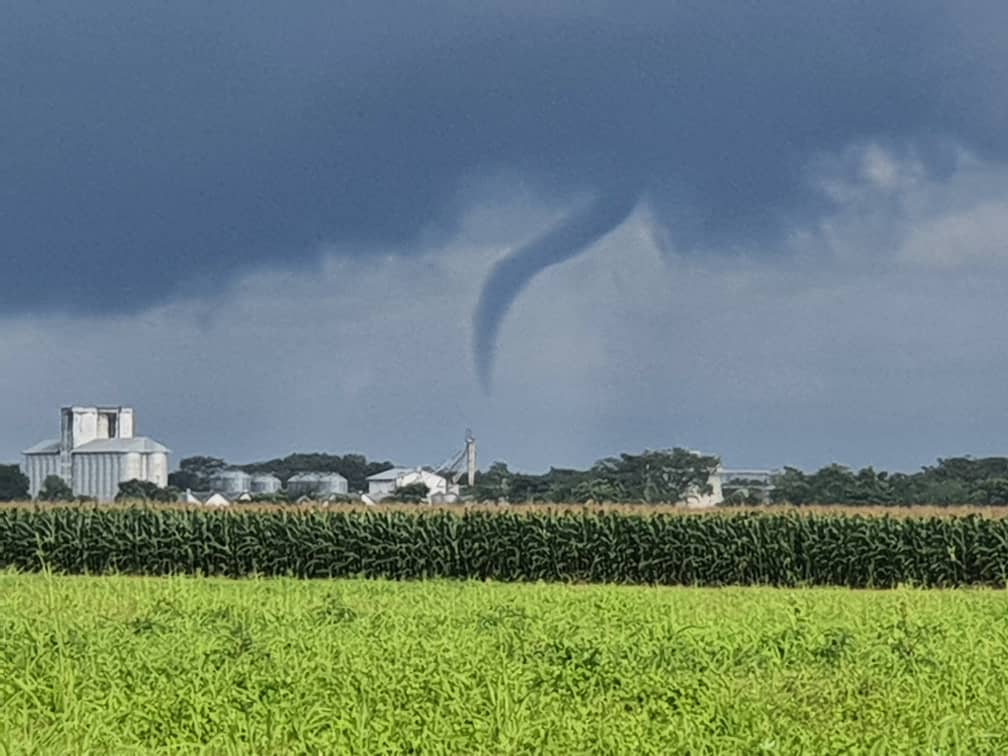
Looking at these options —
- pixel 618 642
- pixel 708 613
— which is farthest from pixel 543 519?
pixel 618 642

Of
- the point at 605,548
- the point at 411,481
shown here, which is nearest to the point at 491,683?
Answer: the point at 605,548

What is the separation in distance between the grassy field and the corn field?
1728 centimetres

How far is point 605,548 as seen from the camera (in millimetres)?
31891

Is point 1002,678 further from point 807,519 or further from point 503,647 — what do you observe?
point 807,519

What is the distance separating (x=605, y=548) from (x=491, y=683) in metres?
22.2

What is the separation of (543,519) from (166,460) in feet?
299

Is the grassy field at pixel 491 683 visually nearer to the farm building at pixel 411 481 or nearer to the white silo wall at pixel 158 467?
the farm building at pixel 411 481

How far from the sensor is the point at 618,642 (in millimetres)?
11875

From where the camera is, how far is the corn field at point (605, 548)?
31.7 metres

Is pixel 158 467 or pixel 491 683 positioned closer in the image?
pixel 491 683

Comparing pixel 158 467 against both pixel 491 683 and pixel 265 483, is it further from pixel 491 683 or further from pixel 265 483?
pixel 491 683

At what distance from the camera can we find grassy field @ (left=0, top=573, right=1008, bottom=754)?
28.5 feet

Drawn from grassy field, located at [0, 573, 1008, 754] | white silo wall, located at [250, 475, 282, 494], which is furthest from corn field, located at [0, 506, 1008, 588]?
white silo wall, located at [250, 475, 282, 494]

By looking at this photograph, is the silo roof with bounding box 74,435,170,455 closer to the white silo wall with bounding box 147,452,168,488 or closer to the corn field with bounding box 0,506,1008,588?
the white silo wall with bounding box 147,452,168,488
